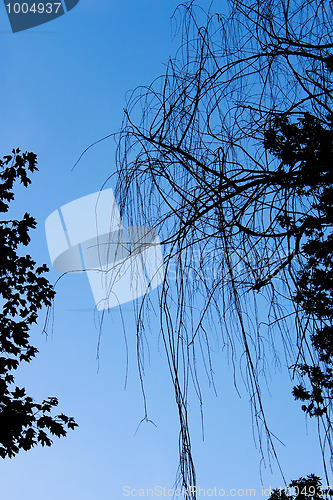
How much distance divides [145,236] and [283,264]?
358mm

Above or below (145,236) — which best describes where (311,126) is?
above

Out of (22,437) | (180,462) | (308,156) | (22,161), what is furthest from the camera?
(22,161)

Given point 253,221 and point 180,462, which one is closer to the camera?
point 180,462

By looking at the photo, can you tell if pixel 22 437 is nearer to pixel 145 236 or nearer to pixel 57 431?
pixel 57 431

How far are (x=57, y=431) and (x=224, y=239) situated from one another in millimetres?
3761

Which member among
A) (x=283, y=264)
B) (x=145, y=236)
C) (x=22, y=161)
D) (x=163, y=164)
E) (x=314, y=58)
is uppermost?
(x=22, y=161)

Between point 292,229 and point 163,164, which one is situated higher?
point 163,164

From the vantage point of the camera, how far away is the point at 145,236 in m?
1.25

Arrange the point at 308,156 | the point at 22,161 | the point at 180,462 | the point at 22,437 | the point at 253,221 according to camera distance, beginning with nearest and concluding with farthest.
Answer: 1. the point at 180,462
2. the point at 308,156
3. the point at 253,221
4. the point at 22,437
5. the point at 22,161

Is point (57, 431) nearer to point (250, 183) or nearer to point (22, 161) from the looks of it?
point (22, 161)

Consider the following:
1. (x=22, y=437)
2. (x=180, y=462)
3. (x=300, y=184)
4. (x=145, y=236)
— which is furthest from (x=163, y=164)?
(x=22, y=437)

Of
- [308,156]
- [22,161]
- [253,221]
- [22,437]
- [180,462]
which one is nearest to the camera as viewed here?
[180,462]

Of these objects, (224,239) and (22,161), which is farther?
(22,161)

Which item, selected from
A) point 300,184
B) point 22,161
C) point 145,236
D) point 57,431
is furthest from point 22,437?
point 300,184
